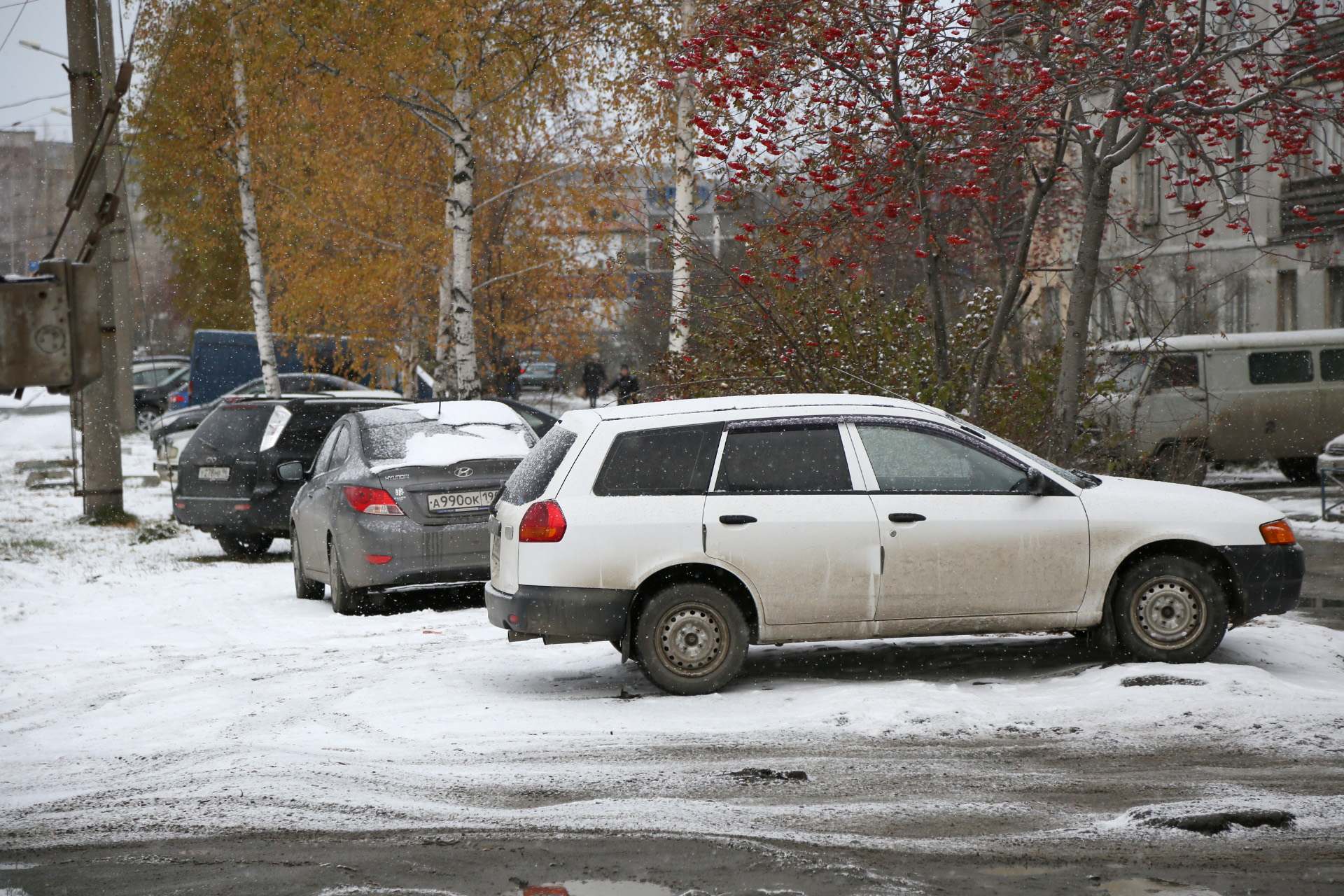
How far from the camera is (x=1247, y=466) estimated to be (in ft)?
75.3

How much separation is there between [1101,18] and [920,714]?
5.41 metres

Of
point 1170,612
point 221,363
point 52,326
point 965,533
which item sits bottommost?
point 1170,612

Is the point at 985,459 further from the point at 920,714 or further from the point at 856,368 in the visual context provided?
the point at 856,368

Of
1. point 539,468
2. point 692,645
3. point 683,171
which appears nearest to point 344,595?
point 539,468

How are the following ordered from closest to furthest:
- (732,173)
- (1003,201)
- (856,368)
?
(732,173) < (856,368) < (1003,201)

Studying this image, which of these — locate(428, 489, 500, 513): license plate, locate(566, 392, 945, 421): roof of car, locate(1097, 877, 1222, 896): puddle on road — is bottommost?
locate(1097, 877, 1222, 896): puddle on road

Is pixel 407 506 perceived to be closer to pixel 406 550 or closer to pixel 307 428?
pixel 406 550

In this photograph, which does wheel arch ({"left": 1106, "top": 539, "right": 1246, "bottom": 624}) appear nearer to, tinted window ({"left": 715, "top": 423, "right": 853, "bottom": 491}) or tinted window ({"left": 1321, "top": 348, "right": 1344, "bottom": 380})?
tinted window ({"left": 715, "top": 423, "right": 853, "bottom": 491})

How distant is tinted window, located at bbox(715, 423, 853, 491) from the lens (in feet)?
26.2

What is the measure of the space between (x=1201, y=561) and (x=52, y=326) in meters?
6.49

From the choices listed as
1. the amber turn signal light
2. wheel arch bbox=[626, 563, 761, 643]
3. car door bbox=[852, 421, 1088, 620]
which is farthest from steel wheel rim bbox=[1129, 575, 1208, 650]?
wheel arch bbox=[626, 563, 761, 643]

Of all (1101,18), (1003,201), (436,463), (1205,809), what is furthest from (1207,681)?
(1003,201)

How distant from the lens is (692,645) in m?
7.83

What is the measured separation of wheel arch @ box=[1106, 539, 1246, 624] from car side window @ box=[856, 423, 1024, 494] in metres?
0.77
